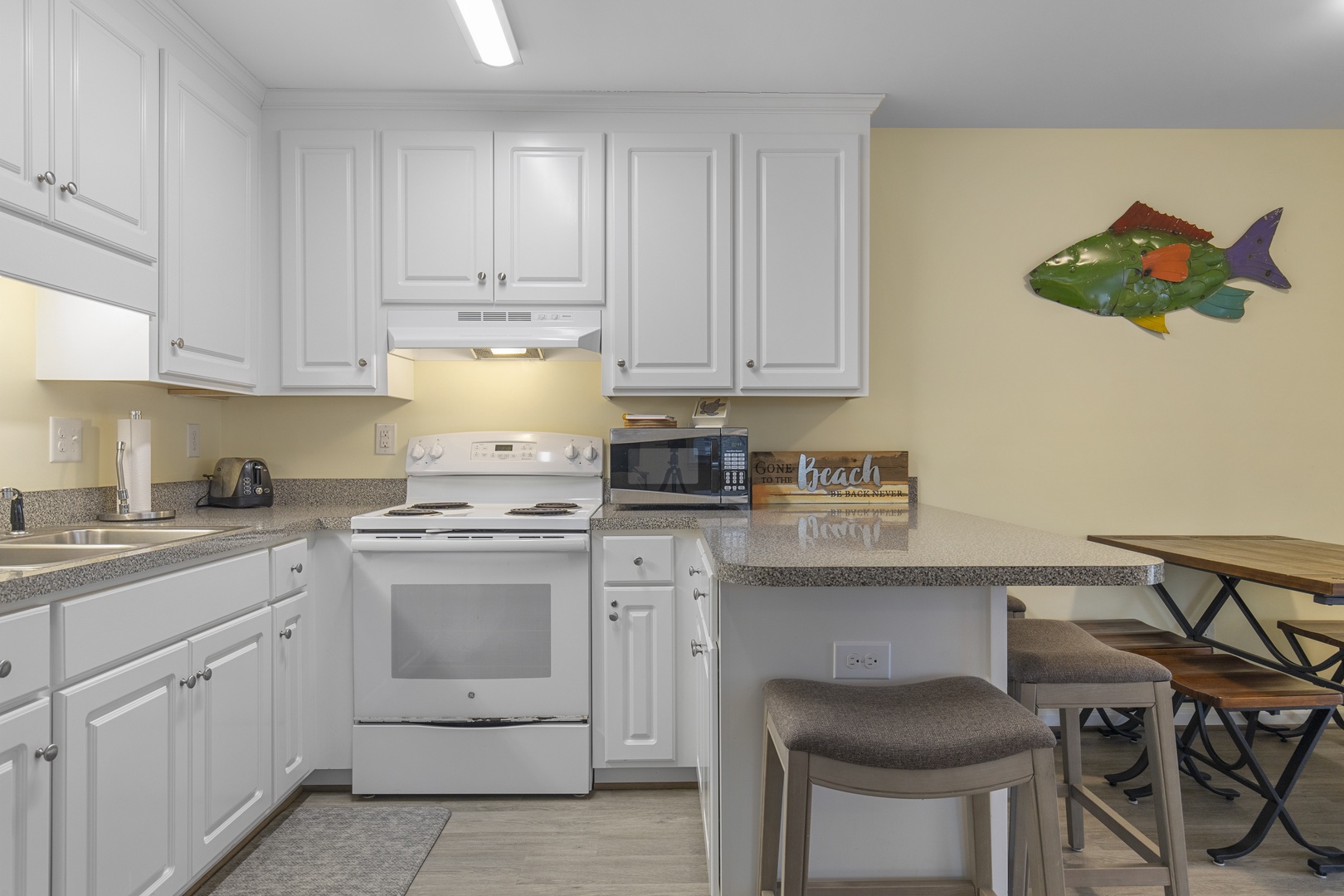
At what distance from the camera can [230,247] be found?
2477mm

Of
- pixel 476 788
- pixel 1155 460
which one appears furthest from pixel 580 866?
pixel 1155 460

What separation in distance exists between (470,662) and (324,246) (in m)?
1.49

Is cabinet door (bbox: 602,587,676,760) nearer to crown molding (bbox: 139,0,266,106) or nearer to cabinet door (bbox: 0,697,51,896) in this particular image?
cabinet door (bbox: 0,697,51,896)

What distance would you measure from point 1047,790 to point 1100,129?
2.83m

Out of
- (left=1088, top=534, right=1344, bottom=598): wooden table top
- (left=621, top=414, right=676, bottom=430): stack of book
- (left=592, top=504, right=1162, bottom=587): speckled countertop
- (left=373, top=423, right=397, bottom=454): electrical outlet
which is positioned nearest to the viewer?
(left=592, top=504, right=1162, bottom=587): speckled countertop

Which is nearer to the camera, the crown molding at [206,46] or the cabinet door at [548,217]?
the crown molding at [206,46]

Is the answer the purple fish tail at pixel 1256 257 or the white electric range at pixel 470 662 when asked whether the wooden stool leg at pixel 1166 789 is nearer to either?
the white electric range at pixel 470 662

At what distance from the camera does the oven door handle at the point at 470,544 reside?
7.87ft

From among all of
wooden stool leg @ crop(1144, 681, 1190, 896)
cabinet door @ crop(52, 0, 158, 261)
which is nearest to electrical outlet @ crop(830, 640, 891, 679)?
wooden stool leg @ crop(1144, 681, 1190, 896)

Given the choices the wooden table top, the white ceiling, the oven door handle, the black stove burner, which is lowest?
the wooden table top

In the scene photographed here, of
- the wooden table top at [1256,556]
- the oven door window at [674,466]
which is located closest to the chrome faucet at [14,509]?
the oven door window at [674,466]

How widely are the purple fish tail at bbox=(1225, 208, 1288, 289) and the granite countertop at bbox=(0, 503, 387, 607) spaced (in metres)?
3.40

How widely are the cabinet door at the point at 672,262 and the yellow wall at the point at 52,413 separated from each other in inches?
59.2

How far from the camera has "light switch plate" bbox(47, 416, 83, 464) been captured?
7.00 feet
